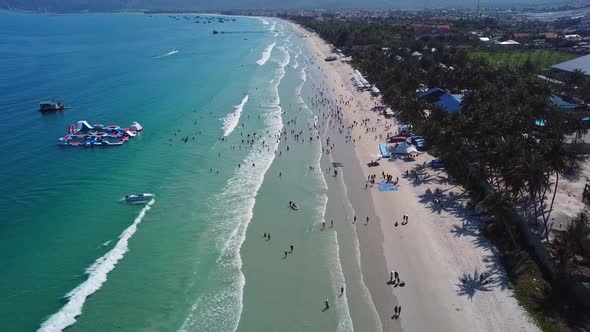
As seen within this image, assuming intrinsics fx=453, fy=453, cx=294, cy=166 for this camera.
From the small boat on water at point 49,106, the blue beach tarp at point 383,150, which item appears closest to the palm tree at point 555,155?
the blue beach tarp at point 383,150

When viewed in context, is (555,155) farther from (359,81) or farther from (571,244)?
(359,81)

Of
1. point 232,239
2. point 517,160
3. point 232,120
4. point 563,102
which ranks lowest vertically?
point 232,239

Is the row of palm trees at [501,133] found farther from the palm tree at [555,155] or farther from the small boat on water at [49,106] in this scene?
the small boat on water at [49,106]

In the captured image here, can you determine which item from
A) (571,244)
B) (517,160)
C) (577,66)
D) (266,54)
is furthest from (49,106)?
(577,66)

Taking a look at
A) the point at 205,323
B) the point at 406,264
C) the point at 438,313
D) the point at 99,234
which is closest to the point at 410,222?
the point at 406,264

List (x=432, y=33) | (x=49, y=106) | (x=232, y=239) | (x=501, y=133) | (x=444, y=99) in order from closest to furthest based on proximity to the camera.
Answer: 1. (x=232, y=239)
2. (x=501, y=133)
3. (x=444, y=99)
4. (x=49, y=106)
5. (x=432, y=33)

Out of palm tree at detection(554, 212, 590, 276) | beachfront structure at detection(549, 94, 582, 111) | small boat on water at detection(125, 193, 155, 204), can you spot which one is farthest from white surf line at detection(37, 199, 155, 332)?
beachfront structure at detection(549, 94, 582, 111)

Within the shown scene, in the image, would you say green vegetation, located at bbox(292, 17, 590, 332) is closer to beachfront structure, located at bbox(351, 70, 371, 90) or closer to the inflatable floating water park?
beachfront structure, located at bbox(351, 70, 371, 90)
